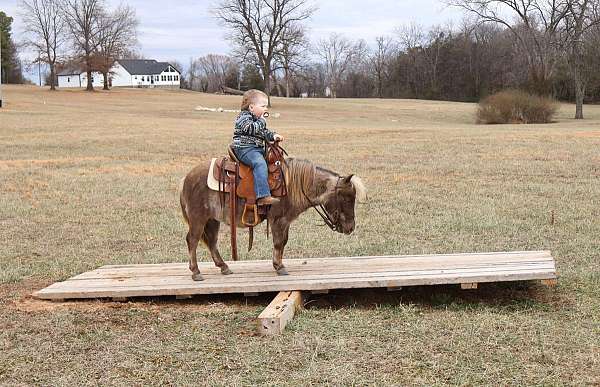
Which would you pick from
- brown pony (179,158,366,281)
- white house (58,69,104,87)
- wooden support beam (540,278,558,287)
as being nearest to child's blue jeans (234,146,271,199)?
brown pony (179,158,366,281)

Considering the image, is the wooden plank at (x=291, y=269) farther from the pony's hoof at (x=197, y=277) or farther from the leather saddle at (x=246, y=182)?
the leather saddle at (x=246, y=182)

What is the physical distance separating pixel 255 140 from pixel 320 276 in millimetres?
1549

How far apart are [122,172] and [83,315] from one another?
1227cm

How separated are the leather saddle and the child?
0.07 metres

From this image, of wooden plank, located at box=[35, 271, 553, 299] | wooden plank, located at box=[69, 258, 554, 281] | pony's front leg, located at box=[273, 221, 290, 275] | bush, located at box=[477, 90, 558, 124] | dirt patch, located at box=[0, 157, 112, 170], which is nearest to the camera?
wooden plank, located at box=[35, 271, 553, 299]

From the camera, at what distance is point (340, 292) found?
723 cm

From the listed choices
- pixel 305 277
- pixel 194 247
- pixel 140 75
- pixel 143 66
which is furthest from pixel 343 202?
pixel 143 66

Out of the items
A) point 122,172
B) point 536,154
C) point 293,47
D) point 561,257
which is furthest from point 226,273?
point 293,47

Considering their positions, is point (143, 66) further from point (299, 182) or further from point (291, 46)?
point (299, 182)

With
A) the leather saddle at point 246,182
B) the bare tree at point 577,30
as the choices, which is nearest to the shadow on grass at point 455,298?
the leather saddle at point 246,182

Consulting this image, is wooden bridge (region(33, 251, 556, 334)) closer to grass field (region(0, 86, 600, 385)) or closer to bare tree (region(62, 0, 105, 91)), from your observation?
grass field (region(0, 86, 600, 385))

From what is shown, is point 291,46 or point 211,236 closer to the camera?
point 211,236

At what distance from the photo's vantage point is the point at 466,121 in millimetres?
45312

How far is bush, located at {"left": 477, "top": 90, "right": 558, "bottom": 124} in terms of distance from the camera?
41.5m
